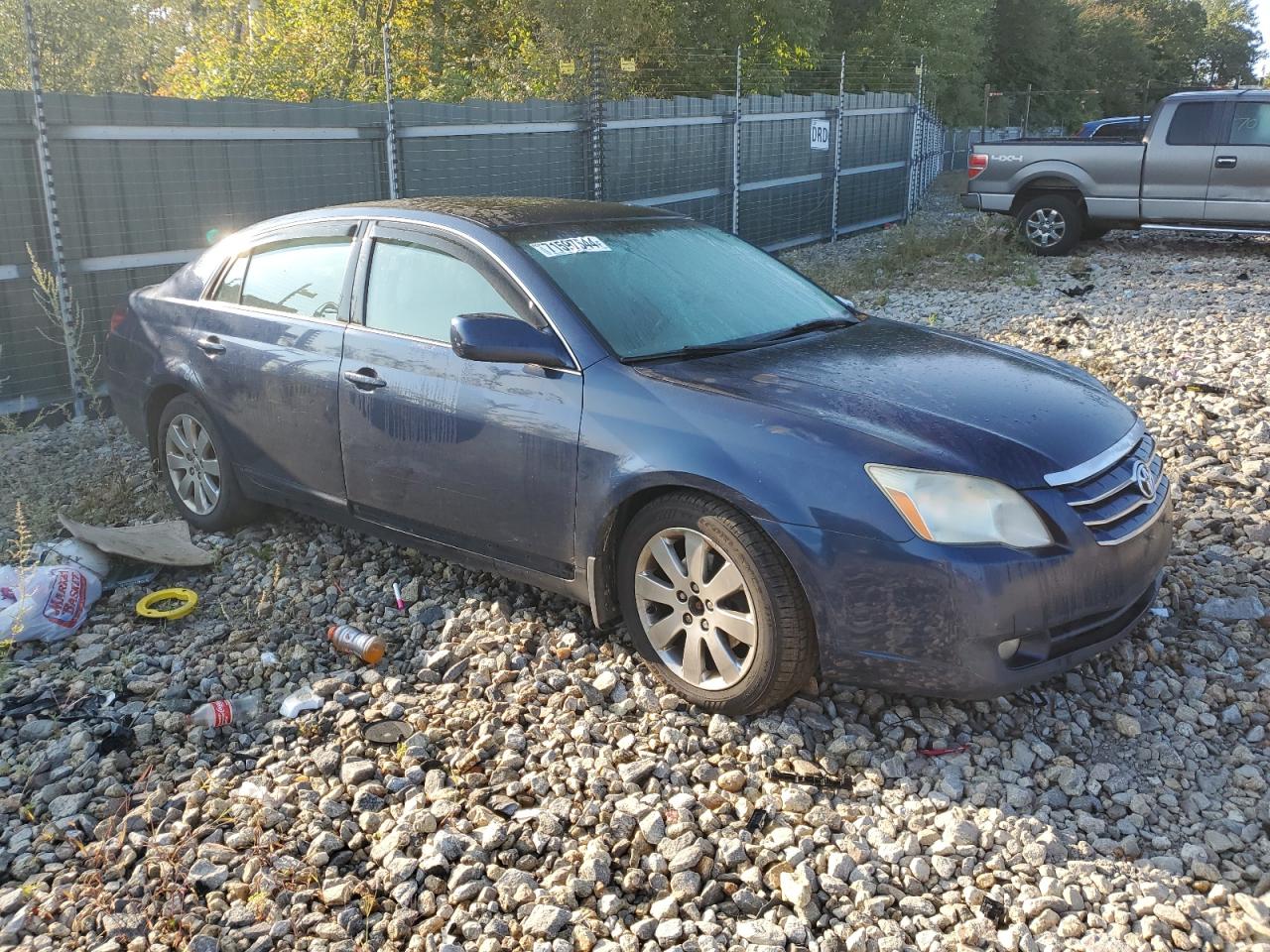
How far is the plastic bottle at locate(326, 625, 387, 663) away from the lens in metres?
4.46

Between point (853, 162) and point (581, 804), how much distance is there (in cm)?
1767

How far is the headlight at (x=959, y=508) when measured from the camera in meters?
3.52

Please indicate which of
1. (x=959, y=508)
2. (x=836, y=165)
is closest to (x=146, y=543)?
(x=959, y=508)

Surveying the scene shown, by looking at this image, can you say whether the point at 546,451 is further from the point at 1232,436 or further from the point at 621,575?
the point at 1232,436

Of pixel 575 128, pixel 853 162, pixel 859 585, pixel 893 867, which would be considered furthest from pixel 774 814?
pixel 853 162

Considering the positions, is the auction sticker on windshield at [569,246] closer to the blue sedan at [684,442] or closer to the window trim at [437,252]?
the blue sedan at [684,442]

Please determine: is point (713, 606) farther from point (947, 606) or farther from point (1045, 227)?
point (1045, 227)

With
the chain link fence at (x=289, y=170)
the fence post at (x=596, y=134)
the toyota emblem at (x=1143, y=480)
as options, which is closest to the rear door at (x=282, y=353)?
the chain link fence at (x=289, y=170)

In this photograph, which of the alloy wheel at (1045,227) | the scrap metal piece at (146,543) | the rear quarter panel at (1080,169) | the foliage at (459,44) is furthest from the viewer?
the foliage at (459,44)

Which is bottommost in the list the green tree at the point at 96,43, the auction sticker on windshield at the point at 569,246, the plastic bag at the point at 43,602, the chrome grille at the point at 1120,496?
the plastic bag at the point at 43,602

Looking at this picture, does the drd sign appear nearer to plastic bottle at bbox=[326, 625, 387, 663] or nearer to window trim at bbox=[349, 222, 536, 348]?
Result: window trim at bbox=[349, 222, 536, 348]

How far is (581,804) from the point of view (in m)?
3.57

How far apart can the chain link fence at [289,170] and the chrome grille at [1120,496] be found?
5.52m

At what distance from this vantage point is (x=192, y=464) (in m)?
5.81
